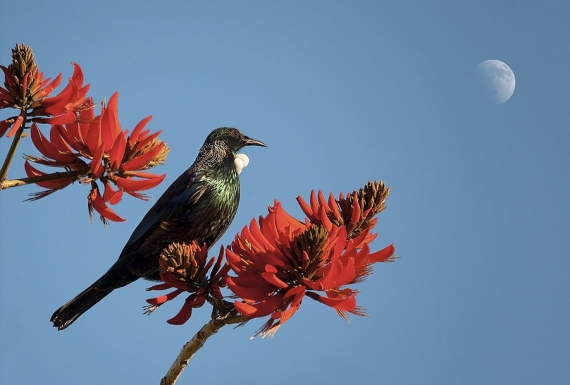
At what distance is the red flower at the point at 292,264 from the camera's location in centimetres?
170

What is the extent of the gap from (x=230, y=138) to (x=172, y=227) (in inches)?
28.2

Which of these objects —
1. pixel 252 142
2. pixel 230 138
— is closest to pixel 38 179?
pixel 230 138

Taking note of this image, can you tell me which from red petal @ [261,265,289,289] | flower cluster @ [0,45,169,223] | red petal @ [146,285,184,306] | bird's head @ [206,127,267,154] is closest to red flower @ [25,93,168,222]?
flower cluster @ [0,45,169,223]

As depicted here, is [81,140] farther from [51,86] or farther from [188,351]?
[188,351]

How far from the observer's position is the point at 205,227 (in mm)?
2764

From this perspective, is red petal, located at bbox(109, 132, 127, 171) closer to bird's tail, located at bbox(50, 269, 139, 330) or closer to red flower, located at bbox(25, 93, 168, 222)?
red flower, located at bbox(25, 93, 168, 222)

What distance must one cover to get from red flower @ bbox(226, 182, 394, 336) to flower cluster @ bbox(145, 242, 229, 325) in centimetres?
13

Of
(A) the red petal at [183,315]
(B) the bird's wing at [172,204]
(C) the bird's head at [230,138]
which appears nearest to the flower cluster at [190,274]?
(A) the red petal at [183,315]

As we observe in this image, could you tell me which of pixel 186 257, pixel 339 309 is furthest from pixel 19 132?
pixel 339 309

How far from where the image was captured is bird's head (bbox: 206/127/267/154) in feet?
10.7

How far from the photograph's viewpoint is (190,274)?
1.94 metres

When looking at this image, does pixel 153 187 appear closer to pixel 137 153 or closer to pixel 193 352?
pixel 137 153

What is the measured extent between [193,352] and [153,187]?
588mm

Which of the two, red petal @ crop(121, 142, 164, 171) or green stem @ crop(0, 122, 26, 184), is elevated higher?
red petal @ crop(121, 142, 164, 171)
